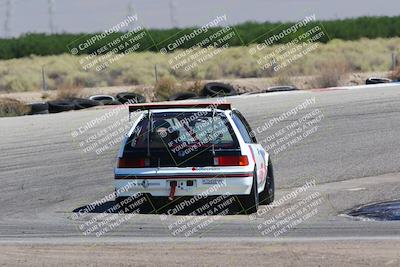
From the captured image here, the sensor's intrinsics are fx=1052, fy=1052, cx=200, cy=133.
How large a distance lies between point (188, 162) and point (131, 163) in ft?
2.44

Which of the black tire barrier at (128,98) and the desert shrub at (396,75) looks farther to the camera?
the desert shrub at (396,75)

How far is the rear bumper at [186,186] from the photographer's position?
1364 centimetres

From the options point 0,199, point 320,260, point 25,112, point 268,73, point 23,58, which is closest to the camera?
point 320,260

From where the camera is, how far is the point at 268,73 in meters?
49.1

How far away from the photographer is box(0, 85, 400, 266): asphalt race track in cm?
1223

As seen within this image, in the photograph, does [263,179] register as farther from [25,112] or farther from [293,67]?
[293,67]

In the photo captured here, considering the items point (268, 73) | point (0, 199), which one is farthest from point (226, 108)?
point (268, 73)

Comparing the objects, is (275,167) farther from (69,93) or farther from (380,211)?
(69,93)

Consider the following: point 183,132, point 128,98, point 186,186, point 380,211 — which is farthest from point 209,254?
point 128,98

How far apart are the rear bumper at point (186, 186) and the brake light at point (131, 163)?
6.7 inches

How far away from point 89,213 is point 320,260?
5.31 meters

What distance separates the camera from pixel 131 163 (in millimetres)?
13727

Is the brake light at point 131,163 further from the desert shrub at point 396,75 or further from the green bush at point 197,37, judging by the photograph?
the green bush at point 197,37

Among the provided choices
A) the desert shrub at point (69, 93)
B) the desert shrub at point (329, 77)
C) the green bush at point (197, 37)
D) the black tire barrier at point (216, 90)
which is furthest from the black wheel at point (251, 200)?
the green bush at point (197, 37)
